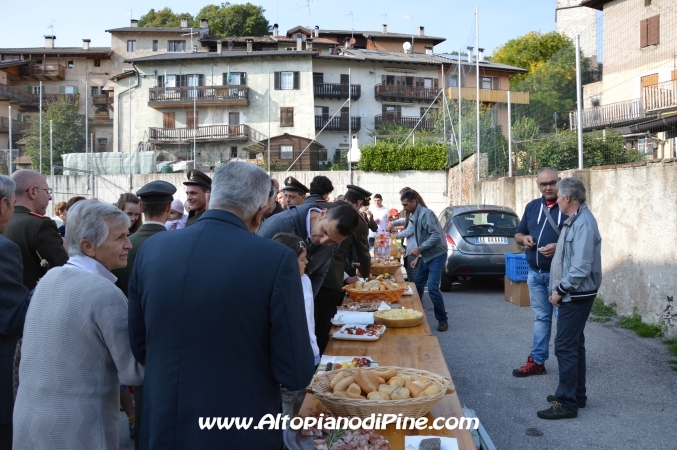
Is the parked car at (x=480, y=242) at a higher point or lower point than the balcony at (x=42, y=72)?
lower

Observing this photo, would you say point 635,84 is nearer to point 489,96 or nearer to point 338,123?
point 489,96

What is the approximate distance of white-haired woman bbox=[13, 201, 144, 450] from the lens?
9.12 feet

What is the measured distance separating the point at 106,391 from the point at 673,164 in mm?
7616

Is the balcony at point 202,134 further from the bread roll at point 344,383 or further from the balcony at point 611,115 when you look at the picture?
the bread roll at point 344,383

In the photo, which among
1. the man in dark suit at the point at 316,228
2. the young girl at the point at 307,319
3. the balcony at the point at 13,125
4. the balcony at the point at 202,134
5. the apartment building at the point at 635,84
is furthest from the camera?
the balcony at the point at 13,125

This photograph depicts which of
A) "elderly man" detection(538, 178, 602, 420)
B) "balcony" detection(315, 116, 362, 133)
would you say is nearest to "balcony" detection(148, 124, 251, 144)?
"balcony" detection(315, 116, 362, 133)

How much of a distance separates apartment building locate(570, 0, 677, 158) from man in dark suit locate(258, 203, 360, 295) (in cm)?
606

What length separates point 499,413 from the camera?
18.9 feet

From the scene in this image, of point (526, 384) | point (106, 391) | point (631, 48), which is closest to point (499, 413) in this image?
point (526, 384)

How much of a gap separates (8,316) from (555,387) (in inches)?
198

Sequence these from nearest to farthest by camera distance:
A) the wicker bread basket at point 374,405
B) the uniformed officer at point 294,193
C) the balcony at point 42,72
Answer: the wicker bread basket at point 374,405 < the uniformed officer at point 294,193 < the balcony at point 42,72

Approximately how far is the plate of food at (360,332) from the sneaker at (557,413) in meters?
1.76

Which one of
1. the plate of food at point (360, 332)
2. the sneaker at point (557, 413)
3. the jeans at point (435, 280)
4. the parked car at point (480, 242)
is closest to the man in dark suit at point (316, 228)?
the plate of food at point (360, 332)

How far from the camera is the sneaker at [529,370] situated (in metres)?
6.79
